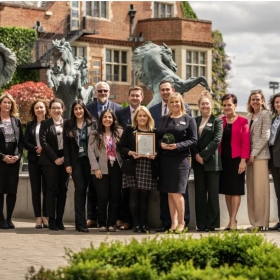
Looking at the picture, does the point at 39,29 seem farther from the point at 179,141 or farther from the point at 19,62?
the point at 179,141

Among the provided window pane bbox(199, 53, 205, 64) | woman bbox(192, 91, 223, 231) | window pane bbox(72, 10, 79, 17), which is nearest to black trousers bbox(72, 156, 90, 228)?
woman bbox(192, 91, 223, 231)

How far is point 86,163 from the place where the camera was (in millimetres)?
12445

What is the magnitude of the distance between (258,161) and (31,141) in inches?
126

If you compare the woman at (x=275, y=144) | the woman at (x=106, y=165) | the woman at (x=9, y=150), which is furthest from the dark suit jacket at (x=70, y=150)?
the woman at (x=275, y=144)

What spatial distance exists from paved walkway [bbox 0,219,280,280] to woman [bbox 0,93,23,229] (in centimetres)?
42

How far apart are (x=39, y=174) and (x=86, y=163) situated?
900mm

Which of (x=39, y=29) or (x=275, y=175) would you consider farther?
(x=39, y=29)

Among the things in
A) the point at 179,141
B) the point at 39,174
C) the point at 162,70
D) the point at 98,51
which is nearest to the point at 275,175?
the point at 179,141

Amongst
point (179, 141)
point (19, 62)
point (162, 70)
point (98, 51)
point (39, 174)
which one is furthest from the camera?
point (98, 51)

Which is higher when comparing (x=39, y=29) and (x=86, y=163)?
(x=39, y=29)

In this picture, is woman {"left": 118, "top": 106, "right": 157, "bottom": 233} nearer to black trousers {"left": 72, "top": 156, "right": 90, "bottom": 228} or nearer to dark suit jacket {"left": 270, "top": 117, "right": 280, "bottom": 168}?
black trousers {"left": 72, "top": 156, "right": 90, "bottom": 228}

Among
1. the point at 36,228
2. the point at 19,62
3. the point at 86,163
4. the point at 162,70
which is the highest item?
the point at 19,62

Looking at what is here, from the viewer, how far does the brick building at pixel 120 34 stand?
1847 inches

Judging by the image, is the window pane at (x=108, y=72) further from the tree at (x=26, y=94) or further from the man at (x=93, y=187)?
the man at (x=93, y=187)
